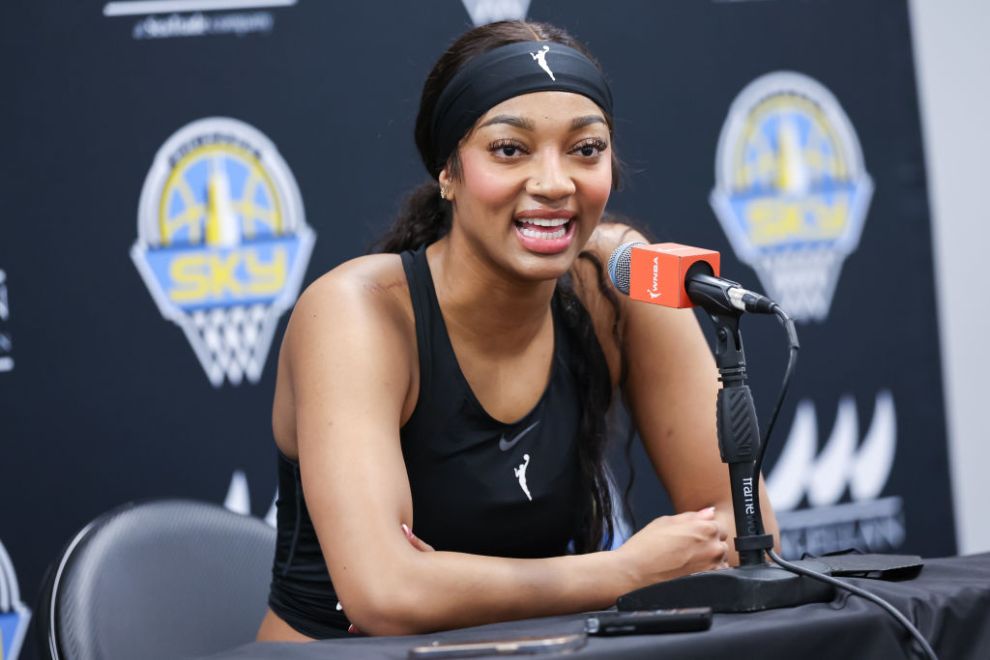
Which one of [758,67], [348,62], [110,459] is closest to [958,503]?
[758,67]

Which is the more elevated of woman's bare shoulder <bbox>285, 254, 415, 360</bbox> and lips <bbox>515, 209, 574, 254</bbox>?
lips <bbox>515, 209, 574, 254</bbox>

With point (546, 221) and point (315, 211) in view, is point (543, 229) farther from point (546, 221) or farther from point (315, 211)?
point (315, 211)

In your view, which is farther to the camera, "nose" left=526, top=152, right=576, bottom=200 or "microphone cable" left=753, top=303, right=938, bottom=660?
"nose" left=526, top=152, right=576, bottom=200

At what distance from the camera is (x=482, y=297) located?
6.75 feet

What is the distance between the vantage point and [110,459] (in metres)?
2.67

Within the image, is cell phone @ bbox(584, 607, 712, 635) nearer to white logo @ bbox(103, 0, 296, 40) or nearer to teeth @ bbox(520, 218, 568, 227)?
teeth @ bbox(520, 218, 568, 227)

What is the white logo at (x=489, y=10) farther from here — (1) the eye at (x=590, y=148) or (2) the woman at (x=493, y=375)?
(1) the eye at (x=590, y=148)

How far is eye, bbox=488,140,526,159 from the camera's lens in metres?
1.90

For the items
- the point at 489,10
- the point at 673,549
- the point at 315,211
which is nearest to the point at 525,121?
the point at 673,549

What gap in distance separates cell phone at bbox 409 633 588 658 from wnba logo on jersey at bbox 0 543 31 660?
1.60m

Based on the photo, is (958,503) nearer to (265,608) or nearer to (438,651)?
(265,608)

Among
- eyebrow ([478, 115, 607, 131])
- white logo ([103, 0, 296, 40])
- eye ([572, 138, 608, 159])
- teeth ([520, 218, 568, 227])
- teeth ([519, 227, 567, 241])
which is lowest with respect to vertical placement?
→ teeth ([519, 227, 567, 241])

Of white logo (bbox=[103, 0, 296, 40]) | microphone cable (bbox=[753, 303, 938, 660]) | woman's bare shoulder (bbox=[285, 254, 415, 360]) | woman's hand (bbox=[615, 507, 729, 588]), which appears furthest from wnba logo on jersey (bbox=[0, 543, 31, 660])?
microphone cable (bbox=[753, 303, 938, 660])

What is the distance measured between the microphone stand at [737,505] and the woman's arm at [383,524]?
0.70 ft
